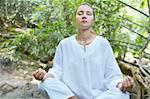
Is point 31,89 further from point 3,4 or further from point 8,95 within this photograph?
point 3,4

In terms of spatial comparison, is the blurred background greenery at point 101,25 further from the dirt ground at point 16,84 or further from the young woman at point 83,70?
the young woman at point 83,70

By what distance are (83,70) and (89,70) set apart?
0.13ft

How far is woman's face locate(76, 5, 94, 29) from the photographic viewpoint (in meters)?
2.16

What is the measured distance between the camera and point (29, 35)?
13.0ft

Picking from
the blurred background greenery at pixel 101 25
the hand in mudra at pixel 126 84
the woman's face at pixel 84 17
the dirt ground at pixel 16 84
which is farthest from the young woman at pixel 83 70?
the dirt ground at pixel 16 84

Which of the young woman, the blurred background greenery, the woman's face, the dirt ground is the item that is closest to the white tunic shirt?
the young woman

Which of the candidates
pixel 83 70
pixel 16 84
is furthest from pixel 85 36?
pixel 16 84

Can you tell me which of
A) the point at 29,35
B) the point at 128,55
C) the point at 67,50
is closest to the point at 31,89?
the point at 29,35

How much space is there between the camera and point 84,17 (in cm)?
218

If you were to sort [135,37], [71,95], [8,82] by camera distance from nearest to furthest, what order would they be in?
[71,95]
[135,37]
[8,82]

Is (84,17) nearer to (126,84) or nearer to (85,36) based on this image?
(85,36)

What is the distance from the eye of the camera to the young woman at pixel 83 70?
2.10 m

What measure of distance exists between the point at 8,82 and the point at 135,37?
1.62 m

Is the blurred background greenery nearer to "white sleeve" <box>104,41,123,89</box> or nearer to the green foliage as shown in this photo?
the green foliage
